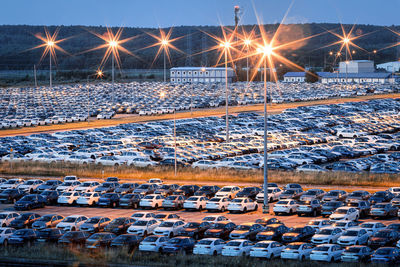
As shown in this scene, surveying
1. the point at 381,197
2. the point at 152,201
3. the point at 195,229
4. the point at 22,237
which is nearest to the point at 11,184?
the point at 152,201

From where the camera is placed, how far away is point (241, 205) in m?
34.0

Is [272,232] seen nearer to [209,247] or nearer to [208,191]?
[209,247]

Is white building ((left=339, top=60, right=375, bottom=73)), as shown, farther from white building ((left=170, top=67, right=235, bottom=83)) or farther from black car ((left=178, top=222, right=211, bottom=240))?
black car ((left=178, top=222, right=211, bottom=240))

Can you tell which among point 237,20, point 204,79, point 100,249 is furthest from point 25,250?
point 204,79

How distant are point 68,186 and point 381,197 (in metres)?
19.9

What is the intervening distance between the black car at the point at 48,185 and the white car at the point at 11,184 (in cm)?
182

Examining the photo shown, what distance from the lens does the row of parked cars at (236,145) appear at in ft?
172

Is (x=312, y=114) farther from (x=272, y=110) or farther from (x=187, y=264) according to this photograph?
(x=187, y=264)

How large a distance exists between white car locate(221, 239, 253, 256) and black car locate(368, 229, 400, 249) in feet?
17.1

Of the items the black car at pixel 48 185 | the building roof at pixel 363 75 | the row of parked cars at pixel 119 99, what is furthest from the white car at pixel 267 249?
the building roof at pixel 363 75

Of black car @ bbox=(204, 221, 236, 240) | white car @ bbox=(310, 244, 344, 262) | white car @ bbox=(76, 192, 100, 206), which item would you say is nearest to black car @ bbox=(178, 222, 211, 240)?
black car @ bbox=(204, 221, 236, 240)

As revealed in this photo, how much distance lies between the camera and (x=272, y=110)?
103 m

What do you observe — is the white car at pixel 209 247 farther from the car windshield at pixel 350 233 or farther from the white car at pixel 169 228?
the car windshield at pixel 350 233

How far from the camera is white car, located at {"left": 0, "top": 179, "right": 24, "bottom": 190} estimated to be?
4125 centimetres
